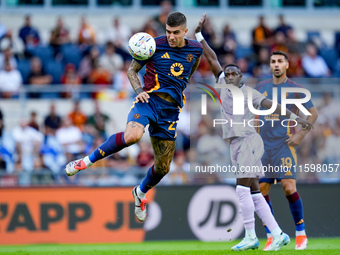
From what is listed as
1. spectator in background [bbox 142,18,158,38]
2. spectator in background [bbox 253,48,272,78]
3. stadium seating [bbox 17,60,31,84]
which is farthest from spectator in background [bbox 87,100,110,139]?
spectator in background [bbox 253,48,272,78]

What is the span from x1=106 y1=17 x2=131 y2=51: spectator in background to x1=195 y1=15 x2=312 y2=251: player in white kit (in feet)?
27.3

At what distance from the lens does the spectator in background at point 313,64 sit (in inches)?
738

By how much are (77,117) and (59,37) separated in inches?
131

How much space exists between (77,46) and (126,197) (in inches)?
231

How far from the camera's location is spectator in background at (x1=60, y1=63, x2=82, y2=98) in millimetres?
16703

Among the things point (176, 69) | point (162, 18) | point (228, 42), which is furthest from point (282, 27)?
point (176, 69)

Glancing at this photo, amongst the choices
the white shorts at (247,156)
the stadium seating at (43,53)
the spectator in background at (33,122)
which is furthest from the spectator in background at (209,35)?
the white shorts at (247,156)

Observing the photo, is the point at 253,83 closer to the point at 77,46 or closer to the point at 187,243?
the point at 187,243

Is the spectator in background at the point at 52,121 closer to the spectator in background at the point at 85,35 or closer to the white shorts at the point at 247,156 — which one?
the spectator in background at the point at 85,35

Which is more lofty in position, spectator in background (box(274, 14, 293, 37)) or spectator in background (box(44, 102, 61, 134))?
spectator in background (box(274, 14, 293, 37))

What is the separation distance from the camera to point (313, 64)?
18.9 metres

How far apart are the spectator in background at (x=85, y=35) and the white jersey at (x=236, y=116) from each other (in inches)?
338

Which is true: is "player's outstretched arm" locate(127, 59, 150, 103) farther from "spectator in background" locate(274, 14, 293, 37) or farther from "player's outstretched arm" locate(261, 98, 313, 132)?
"spectator in background" locate(274, 14, 293, 37)

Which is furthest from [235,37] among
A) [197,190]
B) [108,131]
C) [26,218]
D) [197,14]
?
[26,218]
